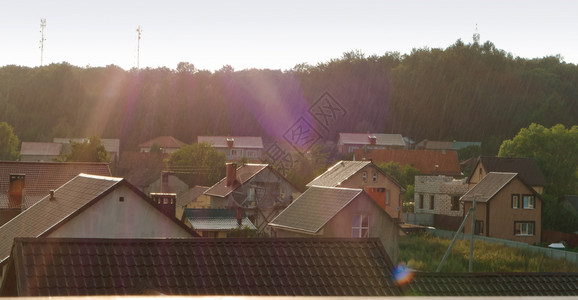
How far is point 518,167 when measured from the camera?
52781 millimetres

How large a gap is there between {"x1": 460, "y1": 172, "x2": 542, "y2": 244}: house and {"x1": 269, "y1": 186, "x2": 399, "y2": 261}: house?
17.0 meters

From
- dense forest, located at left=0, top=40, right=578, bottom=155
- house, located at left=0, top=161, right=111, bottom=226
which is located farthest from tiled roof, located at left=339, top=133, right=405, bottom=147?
house, located at left=0, top=161, right=111, bottom=226

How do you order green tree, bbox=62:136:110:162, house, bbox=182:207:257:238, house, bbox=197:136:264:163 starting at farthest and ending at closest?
house, bbox=197:136:264:163 → green tree, bbox=62:136:110:162 → house, bbox=182:207:257:238

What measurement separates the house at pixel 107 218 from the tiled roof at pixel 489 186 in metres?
28.5

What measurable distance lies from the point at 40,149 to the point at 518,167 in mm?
58677

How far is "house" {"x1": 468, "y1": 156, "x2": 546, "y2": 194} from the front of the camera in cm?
5216

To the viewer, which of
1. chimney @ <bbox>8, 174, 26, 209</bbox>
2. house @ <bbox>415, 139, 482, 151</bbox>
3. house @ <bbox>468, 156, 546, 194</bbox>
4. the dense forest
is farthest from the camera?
the dense forest

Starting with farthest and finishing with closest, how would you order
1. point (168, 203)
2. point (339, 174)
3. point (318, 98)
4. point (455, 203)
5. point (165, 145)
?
point (318, 98) < point (165, 145) < point (455, 203) < point (339, 174) < point (168, 203)

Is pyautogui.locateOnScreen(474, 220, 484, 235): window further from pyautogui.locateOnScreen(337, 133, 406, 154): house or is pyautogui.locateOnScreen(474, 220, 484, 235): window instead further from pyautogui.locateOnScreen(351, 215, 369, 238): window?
pyautogui.locateOnScreen(337, 133, 406, 154): house

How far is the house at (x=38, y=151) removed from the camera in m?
86.5

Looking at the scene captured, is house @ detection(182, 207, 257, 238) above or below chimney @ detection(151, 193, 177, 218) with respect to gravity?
below

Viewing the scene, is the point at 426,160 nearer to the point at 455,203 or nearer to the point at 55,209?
the point at 455,203

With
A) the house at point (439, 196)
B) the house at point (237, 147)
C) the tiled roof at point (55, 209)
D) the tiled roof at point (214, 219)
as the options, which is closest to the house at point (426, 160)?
the house at point (439, 196)

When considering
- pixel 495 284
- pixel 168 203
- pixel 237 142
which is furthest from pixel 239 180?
pixel 237 142
